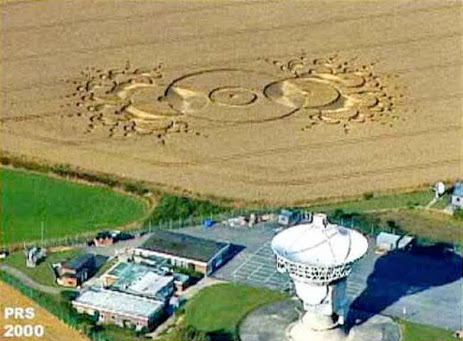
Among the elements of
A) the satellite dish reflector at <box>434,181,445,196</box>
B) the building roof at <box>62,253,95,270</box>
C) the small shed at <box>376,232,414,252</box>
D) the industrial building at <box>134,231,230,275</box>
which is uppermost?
the satellite dish reflector at <box>434,181,445,196</box>

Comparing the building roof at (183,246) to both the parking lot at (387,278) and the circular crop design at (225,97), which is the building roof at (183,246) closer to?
the parking lot at (387,278)

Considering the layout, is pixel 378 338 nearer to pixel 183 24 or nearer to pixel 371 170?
pixel 371 170

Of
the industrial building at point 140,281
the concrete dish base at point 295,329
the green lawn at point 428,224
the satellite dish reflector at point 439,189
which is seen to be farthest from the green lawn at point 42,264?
the satellite dish reflector at point 439,189

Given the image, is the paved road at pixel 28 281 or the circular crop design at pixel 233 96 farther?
the circular crop design at pixel 233 96

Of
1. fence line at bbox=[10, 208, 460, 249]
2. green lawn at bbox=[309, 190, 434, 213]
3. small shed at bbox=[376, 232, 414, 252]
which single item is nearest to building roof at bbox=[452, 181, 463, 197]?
green lawn at bbox=[309, 190, 434, 213]

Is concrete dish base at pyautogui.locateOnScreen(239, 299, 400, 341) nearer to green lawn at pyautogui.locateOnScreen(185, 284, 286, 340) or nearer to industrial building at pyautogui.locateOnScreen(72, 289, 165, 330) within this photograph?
green lawn at pyautogui.locateOnScreen(185, 284, 286, 340)

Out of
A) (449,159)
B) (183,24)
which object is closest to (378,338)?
(449,159)

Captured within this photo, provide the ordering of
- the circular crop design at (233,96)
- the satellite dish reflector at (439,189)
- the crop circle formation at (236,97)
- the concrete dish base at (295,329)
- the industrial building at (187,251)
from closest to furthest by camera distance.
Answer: the concrete dish base at (295,329), the industrial building at (187,251), the satellite dish reflector at (439,189), the crop circle formation at (236,97), the circular crop design at (233,96)

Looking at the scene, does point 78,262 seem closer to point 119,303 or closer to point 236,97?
point 119,303
